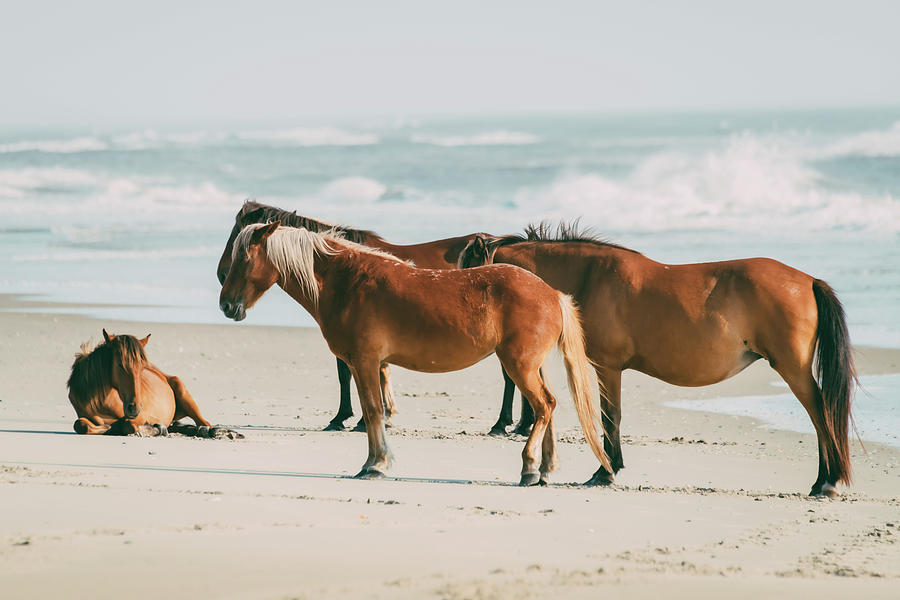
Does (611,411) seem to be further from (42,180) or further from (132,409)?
(42,180)

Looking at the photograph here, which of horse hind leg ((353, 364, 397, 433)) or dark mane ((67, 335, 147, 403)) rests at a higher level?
dark mane ((67, 335, 147, 403))

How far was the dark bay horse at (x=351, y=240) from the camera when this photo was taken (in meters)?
9.09

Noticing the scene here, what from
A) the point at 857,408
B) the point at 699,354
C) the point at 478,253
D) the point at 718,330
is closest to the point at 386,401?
the point at 478,253

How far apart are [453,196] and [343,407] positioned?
3599 cm

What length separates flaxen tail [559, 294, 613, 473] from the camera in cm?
680

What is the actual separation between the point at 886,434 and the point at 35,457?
6.33 m

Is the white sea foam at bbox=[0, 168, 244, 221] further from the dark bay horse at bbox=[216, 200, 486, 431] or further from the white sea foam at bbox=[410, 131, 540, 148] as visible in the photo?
the dark bay horse at bbox=[216, 200, 486, 431]

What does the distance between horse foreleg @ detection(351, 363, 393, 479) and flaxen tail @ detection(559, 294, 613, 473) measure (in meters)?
1.18

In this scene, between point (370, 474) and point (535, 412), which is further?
point (370, 474)

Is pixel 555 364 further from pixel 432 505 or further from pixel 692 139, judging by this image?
pixel 692 139

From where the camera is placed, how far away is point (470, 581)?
4504mm

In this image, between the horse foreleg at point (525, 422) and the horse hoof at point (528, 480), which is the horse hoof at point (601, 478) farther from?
the horse foreleg at point (525, 422)

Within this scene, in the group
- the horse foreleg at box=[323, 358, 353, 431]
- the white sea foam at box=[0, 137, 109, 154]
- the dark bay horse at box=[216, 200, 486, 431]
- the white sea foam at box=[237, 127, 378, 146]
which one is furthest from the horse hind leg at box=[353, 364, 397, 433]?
the white sea foam at box=[237, 127, 378, 146]

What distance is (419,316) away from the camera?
680 cm
